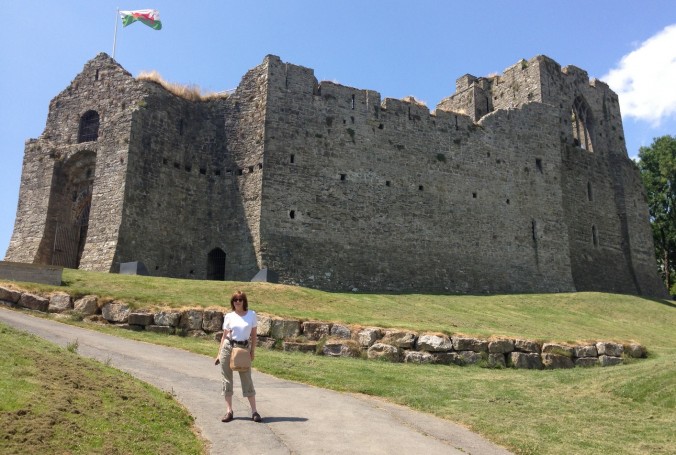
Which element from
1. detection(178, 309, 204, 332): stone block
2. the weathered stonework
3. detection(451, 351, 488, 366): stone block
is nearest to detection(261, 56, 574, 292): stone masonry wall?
the weathered stonework

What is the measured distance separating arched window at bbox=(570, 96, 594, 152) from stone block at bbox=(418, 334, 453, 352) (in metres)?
29.7

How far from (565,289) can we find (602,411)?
23.9 meters

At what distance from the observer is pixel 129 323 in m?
16.0

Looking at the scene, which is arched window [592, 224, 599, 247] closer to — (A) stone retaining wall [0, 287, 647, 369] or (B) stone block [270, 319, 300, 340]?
(A) stone retaining wall [0, 287, 647, 369]

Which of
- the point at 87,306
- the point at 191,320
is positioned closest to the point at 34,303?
the point at 87,306

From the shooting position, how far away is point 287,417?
9195 millimetres

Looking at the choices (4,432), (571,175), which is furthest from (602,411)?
(571,175)

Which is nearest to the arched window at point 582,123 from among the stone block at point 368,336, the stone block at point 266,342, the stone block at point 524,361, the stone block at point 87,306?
the stone block at point 524,361

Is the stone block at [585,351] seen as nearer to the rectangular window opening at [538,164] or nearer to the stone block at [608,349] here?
the stone block at [608,349]

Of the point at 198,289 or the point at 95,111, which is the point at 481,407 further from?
the point at 95,111

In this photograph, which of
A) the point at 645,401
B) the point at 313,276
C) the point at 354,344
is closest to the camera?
the point at 645,401

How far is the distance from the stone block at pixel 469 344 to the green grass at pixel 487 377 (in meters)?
0.57

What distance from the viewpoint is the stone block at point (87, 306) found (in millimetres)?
16417

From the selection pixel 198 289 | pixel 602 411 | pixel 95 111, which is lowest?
pixel 602 411
